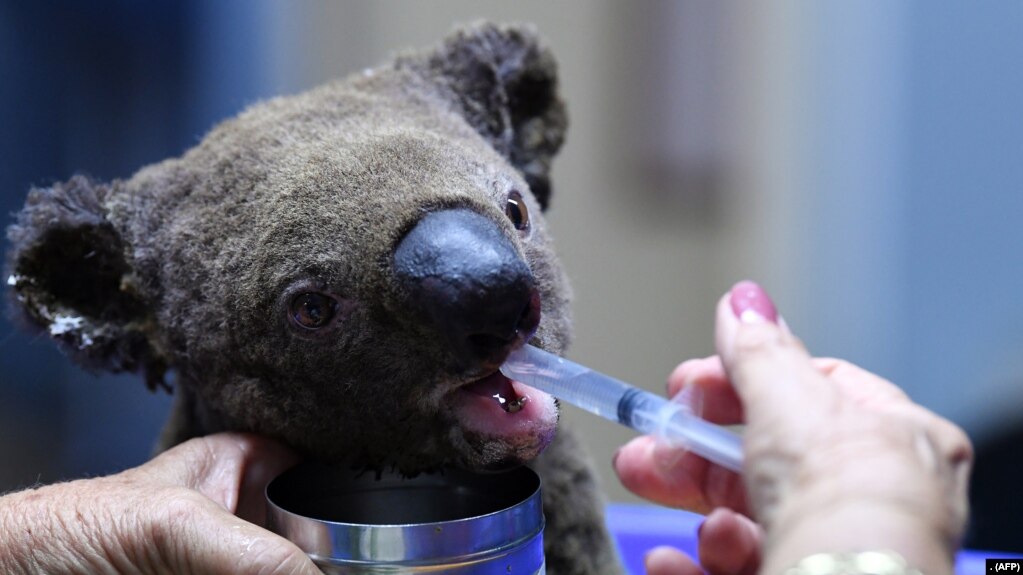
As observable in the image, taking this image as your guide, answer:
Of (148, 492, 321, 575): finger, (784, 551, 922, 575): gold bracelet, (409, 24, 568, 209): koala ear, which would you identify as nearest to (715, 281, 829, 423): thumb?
(784, 551, 922, 575): gold bracelet

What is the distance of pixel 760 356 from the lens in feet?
2.03

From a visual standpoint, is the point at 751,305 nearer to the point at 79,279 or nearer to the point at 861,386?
the point at 861,386

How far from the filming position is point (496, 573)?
651mm

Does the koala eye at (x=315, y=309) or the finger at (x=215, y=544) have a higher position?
the koala eye at (x=315, y=309)

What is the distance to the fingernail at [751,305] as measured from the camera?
0.67 meters

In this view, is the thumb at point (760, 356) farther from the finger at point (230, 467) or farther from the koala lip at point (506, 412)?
the finger at point (230, 467)

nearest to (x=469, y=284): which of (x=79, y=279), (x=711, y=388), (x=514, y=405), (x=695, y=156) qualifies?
(x=514, y=405)

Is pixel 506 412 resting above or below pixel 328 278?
below

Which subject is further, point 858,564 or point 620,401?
point 620,401

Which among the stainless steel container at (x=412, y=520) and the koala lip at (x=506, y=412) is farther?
the koala lip at (x=506, y=412)

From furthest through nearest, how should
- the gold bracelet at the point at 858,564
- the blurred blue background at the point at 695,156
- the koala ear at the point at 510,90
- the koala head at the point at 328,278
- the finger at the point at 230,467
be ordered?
the blurred blue background at the point at 695,156, the koala ear at the point at 510,90, the finger at the point at 230,467, the koala head at the point at 328,278, the gold bracelet at the point at 858,564

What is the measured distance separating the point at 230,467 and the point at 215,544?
15 centimetres

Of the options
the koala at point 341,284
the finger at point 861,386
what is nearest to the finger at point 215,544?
the koala at point 341,284

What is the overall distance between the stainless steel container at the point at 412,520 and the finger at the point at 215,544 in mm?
17
